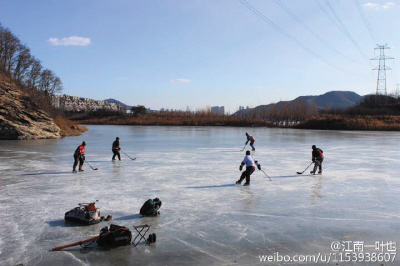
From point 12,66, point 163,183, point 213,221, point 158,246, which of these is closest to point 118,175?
point 163,183

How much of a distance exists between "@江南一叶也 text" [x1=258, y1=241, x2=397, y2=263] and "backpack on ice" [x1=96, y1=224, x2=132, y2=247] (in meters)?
2.18

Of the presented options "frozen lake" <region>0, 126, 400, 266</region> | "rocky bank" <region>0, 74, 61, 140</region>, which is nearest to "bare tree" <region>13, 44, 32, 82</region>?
"rocky bank" <region>0, 74, 61, 140</region>

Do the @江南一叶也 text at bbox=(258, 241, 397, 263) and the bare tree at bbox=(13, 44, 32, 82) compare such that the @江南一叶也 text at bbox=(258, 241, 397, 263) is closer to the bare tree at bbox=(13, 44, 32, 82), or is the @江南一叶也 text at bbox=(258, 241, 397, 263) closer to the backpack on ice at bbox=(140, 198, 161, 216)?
the backpack on ice at bbox=(140, 198, 161, 216)

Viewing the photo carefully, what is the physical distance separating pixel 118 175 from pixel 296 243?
7601 mm

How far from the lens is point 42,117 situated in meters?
30.6

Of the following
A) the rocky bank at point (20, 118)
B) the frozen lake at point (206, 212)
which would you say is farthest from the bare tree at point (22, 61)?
the frozen lake at point (206, 212)

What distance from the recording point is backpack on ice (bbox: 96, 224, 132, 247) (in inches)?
209

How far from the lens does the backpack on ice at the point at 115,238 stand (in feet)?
17.4

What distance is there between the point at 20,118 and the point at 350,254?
2964 cm

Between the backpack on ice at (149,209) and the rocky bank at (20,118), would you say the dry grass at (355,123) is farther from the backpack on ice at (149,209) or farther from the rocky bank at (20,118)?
the backpack on ice at (149,209)

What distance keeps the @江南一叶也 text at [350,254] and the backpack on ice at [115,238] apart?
2176mm

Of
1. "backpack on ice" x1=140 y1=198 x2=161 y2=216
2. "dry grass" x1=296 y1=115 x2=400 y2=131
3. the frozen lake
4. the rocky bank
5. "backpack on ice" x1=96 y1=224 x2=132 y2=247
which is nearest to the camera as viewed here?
the frozen lake

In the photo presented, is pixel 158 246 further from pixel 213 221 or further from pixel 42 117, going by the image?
pixel 42 117

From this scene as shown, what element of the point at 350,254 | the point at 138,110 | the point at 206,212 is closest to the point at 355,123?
the point at 206,212
